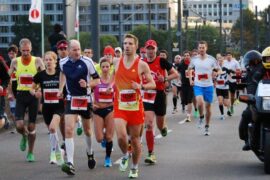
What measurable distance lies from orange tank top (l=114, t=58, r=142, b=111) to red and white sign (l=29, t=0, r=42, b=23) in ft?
63.6

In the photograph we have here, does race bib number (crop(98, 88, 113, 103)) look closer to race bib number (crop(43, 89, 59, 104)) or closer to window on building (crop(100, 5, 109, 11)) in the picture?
race bib number (crop(43, 89, 59, 104))

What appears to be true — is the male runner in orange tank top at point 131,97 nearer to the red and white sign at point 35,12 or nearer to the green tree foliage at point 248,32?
the red and white sign at point 35,12

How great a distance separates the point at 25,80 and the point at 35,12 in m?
17.2

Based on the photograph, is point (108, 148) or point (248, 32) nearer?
point (108, 148)

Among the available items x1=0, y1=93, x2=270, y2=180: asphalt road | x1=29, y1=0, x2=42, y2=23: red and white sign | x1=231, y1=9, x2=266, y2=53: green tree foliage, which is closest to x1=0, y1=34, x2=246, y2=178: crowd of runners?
x1=0, y1=93, x2=270, y2=180: asphalt road

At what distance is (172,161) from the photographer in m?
13.2

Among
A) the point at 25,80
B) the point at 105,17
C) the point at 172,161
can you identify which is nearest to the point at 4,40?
the point at 105,17

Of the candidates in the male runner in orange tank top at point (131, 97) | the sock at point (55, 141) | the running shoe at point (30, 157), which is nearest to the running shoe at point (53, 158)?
the sock at point (55, 141)

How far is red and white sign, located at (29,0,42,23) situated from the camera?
30391 mm

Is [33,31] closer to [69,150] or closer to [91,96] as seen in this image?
[91,96]

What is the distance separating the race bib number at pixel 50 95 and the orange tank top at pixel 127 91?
1959mm

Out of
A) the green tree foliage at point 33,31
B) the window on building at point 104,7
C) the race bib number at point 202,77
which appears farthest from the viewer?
the window on building at point 104,7

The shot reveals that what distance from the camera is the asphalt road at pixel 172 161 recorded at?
11469mm

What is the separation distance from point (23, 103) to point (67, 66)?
2.05 m
